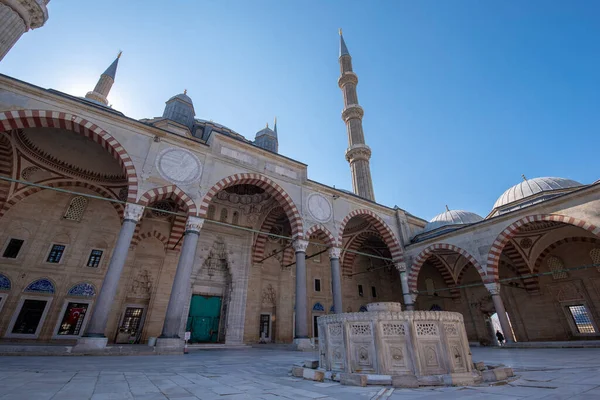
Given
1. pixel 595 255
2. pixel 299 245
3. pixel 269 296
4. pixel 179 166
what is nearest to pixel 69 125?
pixel 179 166

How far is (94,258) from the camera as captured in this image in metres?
10.5

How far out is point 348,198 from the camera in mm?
13109

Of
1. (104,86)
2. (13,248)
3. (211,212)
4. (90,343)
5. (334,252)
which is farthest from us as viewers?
(104,86)

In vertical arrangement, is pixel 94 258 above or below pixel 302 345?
above

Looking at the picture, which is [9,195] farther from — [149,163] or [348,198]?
[348,198]

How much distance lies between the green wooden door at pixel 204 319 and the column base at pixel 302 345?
402 cm

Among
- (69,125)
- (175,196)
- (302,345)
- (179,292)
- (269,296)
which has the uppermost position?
(69,125)

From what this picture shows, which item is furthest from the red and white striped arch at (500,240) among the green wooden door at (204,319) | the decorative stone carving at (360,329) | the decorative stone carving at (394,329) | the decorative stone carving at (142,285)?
the decorative stone carving at (142,285)

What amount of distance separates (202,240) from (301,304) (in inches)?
206

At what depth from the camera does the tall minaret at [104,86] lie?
1766cm

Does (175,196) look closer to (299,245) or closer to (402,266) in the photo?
(299,245)

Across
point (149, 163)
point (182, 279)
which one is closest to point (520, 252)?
point (182, 279)

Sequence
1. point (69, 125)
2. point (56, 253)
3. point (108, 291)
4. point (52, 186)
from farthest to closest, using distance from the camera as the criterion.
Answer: point (52, 186) < point (56, 253) < point (69, 125) < point (108, 291)

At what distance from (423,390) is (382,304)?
58.3 inches
